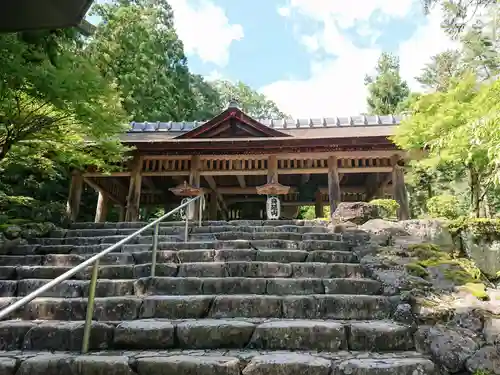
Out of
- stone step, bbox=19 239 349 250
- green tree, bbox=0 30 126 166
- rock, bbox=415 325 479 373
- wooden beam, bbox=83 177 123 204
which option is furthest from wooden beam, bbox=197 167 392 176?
rock, bbox=415 325 479 373

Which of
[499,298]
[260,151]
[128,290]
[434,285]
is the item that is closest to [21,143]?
[128,290]

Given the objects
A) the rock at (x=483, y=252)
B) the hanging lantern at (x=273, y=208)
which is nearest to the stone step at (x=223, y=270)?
the rock at (x=483, y=252)

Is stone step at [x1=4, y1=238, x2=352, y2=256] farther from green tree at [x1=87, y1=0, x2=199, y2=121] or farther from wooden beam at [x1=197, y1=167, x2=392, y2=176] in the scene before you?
green tree at [x1=87, y1=0, x2=199, y2=121]

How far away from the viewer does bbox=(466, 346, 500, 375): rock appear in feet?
8.11

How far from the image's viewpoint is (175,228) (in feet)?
21.3

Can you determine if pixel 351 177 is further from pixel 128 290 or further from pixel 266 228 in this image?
pixel 128 290

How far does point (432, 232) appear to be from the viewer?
5.45m

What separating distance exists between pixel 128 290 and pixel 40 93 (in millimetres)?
2867

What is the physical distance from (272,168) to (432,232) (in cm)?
506

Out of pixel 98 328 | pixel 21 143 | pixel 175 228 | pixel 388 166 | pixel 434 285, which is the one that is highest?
pixel 388 166

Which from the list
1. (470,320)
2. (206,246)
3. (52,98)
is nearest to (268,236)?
(206,246)

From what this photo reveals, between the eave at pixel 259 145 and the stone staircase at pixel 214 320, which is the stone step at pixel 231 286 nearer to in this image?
the stone staircase at pixel 214 320

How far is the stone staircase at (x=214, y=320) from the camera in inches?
93.0

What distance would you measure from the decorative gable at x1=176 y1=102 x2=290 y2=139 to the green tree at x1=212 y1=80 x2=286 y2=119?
86.4 feet
